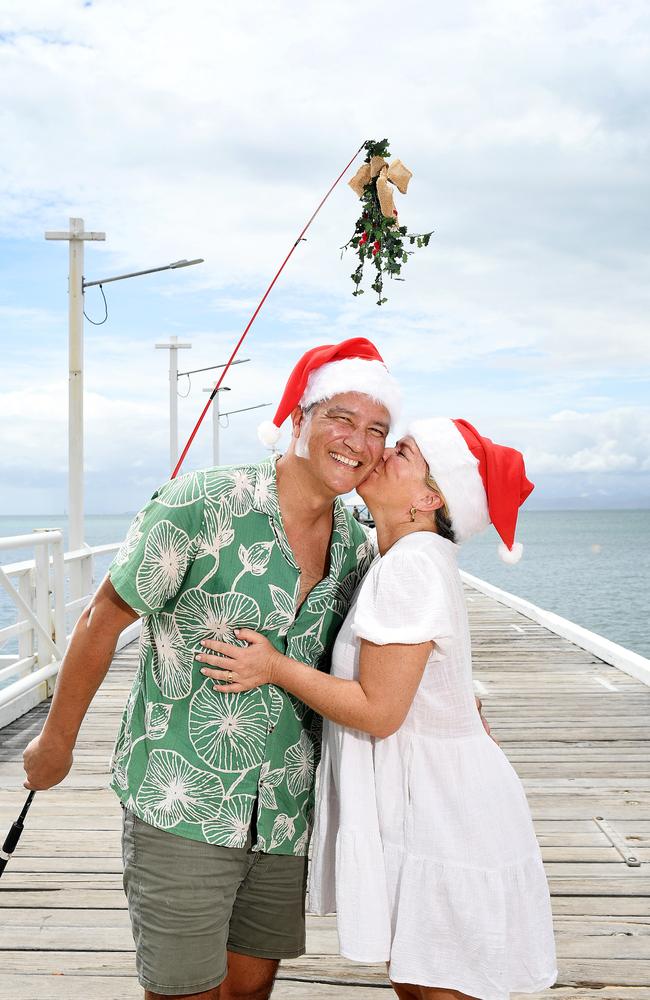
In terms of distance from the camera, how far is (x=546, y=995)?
9.13ft

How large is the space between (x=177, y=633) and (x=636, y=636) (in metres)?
28.0

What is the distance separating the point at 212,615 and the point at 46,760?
0.53 meters

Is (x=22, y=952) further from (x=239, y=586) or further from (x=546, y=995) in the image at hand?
(x=239, y=586)

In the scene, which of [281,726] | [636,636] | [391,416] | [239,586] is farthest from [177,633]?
[636,636]

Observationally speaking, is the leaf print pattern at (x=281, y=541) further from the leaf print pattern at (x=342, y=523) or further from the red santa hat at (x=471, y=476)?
the red santa hat at (x=471, y=476)

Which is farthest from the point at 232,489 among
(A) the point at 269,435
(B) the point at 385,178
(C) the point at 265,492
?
(B) the point at 385,178

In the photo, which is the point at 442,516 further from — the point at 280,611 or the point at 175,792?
the point at 175,792

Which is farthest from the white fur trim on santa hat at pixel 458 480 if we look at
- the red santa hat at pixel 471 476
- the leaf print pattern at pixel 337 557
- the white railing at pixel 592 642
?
the white railing at pixel 592 642

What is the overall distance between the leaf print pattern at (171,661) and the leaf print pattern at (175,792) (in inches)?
5.1

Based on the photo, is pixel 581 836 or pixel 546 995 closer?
pixel 546 995

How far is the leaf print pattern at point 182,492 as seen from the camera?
1861 millimetres

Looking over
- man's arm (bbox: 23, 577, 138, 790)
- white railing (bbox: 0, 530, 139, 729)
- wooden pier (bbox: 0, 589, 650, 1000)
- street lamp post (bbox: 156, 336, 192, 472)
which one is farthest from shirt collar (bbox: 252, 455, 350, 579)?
street lamp post (bbox: 156, 336, 192, 472)

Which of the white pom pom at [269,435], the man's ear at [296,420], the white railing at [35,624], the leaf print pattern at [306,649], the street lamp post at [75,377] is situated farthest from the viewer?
the street lamp post at [75,377]

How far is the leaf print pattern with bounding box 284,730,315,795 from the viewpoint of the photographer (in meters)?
1.98
